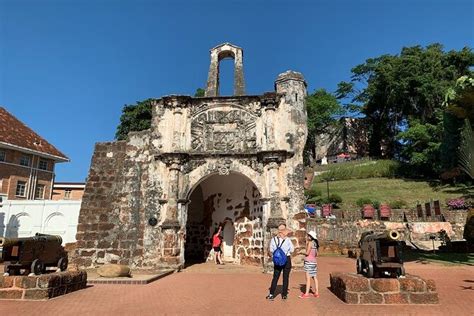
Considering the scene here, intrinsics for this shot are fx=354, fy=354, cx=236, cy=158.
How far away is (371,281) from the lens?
6.34m

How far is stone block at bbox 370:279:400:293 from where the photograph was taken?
6250 mm

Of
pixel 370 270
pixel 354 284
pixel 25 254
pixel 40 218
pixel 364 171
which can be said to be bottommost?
pixel 354 284

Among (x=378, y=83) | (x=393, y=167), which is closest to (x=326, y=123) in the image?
(x=378, y=83)

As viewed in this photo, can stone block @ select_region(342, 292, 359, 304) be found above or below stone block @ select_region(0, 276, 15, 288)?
below

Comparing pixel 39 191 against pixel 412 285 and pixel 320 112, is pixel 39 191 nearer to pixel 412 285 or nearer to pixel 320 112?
pixel 412 285

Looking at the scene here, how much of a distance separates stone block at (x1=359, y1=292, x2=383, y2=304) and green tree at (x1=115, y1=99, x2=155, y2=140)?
98.8 ft

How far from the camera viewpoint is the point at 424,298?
6176 millimetres

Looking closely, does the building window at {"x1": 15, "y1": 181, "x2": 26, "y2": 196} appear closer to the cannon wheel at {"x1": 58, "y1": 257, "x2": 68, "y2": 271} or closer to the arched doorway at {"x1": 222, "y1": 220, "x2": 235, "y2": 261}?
the arched doorway at {"x1": 222, "y1": 220, "x2": 235, "y2": 261}

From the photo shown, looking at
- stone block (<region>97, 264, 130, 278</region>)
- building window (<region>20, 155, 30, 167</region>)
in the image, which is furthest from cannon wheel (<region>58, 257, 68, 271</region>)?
building window (<region>20, 155, 30, 167</region>)

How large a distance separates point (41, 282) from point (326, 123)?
47.7m

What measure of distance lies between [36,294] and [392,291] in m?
6.63

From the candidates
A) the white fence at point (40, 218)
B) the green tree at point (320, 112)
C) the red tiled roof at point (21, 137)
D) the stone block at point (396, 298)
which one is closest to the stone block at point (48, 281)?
the stone block at point (396, 298)

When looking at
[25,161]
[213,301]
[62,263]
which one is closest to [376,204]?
[213,301]

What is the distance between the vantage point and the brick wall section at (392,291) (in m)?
6.18
